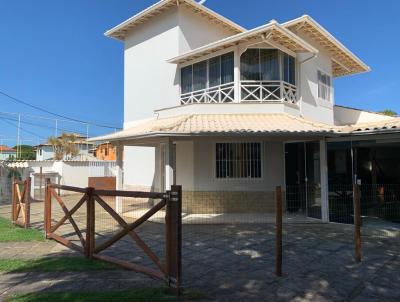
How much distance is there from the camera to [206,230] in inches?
405

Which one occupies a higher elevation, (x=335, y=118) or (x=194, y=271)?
(x=335, y=118)

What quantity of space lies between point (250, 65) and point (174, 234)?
10.3 meters

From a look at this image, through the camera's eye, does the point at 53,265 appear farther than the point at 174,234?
Yes

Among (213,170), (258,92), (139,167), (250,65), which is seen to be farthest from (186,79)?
(139,167)

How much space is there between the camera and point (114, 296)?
4.98 metres

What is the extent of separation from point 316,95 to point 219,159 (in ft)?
20.7

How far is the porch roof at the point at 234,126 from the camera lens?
11078 mm

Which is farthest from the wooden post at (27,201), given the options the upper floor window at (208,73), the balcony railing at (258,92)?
the upper floor window at (208,73)

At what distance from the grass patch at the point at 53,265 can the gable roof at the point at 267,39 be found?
31.2 feet

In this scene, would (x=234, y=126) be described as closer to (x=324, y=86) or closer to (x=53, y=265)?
(x=53, y=265)

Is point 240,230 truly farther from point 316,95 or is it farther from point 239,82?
point 316,95

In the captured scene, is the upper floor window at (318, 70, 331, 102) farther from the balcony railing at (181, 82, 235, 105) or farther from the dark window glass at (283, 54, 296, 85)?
the balcony railing at (181, 82, 235, 105)

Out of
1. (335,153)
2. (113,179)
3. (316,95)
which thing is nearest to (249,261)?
(335,153)

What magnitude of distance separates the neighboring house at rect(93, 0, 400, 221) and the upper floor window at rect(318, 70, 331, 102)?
5 centimetres
